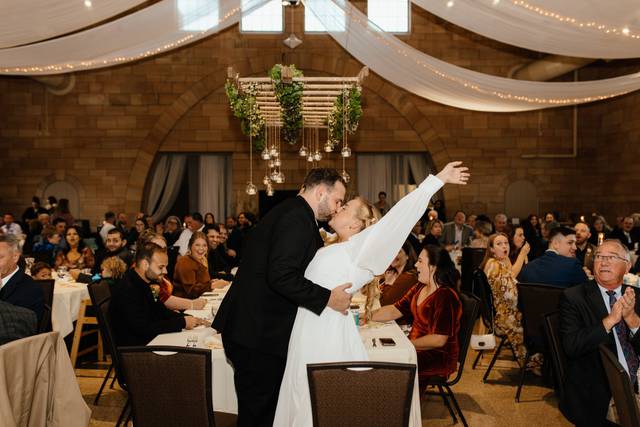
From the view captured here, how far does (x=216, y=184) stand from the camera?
15805 millimetres

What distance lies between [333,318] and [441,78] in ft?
15.6

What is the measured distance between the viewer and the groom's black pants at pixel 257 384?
2910 mm

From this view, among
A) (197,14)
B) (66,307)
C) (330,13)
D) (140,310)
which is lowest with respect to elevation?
(66,307)

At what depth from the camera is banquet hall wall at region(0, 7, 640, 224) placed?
15195mm

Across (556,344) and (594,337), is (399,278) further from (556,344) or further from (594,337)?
(594,337)

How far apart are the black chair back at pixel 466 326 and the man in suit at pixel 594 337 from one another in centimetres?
88

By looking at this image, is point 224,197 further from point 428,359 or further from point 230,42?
point 428,359

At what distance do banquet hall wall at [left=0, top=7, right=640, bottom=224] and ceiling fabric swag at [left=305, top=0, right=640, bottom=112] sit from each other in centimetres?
739

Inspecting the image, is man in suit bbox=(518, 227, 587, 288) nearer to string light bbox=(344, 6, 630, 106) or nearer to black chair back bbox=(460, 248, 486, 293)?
string light bbox=(344, 6, 630, 106)

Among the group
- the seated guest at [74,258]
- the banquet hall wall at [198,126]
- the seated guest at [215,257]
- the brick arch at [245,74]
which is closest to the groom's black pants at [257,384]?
the seated guest at [215,257]

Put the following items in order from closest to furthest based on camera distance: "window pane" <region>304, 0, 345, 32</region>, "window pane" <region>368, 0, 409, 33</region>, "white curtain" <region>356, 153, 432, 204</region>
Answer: "window pane" <region>304, 0, 345, 32</region>
"window pane" <region>368, 0, 409, 33</region>
"white curtain" <region>356, 153, 432, 204</region>

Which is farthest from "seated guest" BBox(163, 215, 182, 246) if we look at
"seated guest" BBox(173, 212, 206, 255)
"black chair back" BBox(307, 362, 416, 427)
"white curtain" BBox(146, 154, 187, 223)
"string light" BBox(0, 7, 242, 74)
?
"black chair back" BBox(307, 362, 416, 427)

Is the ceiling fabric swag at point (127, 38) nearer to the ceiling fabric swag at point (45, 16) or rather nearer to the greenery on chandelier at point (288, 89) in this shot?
the ceiling fabric swag at point (45, 16)

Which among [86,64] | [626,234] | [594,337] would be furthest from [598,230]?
[594,337]
